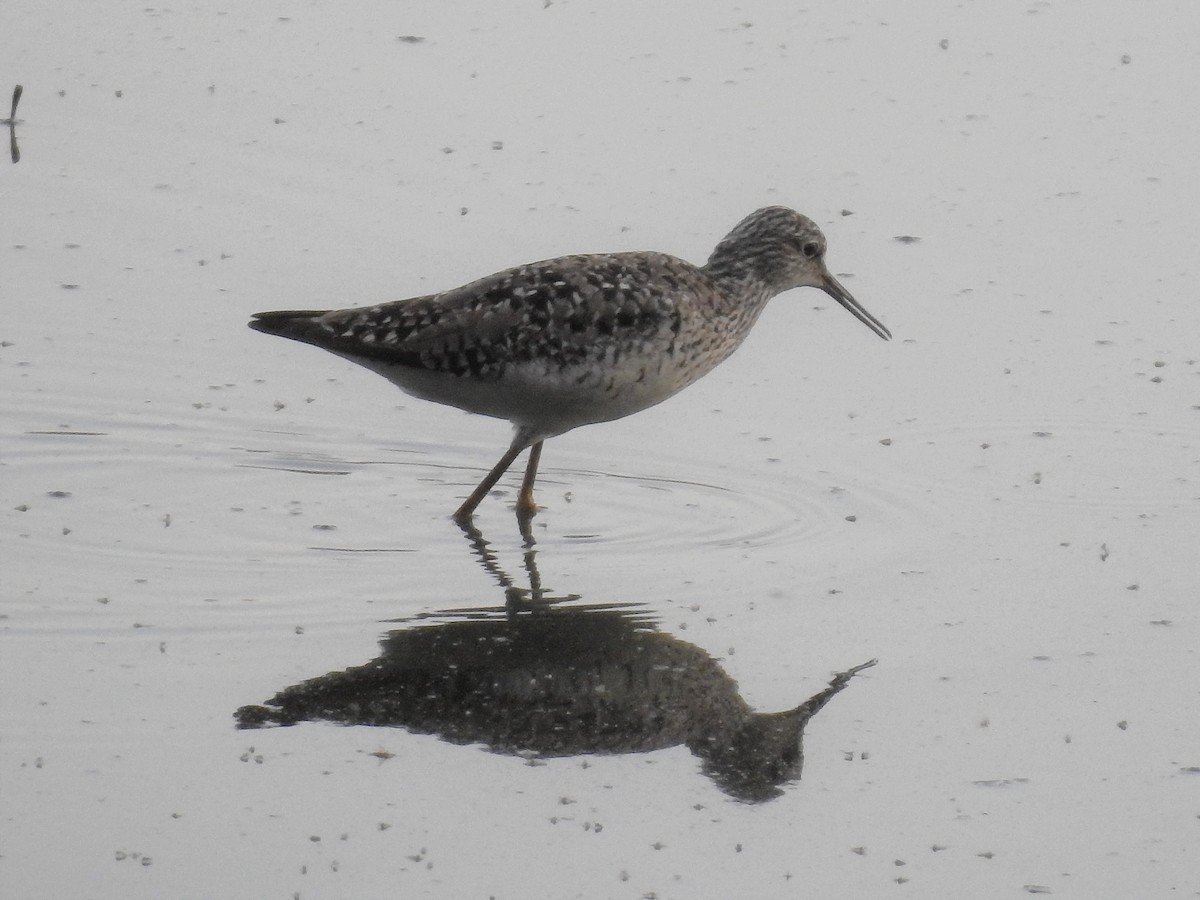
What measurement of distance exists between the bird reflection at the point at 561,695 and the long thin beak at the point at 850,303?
2.29 m

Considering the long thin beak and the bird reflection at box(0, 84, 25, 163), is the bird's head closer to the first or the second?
the long thin beak

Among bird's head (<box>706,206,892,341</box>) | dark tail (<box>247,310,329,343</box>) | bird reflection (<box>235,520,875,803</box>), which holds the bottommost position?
bird reflection (<box>235,520,875,803</box>)

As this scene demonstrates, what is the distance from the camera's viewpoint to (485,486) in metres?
7.71

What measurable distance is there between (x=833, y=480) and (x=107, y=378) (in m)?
3.05

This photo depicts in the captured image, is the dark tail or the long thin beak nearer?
the dark tail

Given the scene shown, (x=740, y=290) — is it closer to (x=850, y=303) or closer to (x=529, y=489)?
(x=850, y=303)

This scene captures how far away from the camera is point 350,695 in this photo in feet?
19.9

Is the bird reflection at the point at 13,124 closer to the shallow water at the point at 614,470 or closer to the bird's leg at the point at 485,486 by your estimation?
the shallow water at the point at 614,470

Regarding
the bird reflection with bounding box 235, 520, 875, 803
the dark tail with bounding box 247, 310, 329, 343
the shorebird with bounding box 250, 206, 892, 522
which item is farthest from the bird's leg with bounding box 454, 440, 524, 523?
the bird reflection with bounding box 235, 520, 875, 803

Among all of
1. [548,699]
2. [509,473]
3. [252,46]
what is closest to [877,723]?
[548,699]

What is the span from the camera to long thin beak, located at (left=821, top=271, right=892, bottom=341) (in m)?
8.53

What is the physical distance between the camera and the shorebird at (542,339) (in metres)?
7.45

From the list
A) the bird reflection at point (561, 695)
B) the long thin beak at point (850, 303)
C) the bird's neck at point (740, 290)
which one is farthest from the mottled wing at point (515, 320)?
the bird reflection at point (561, 695)

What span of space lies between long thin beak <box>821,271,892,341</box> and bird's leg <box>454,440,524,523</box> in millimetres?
1611
